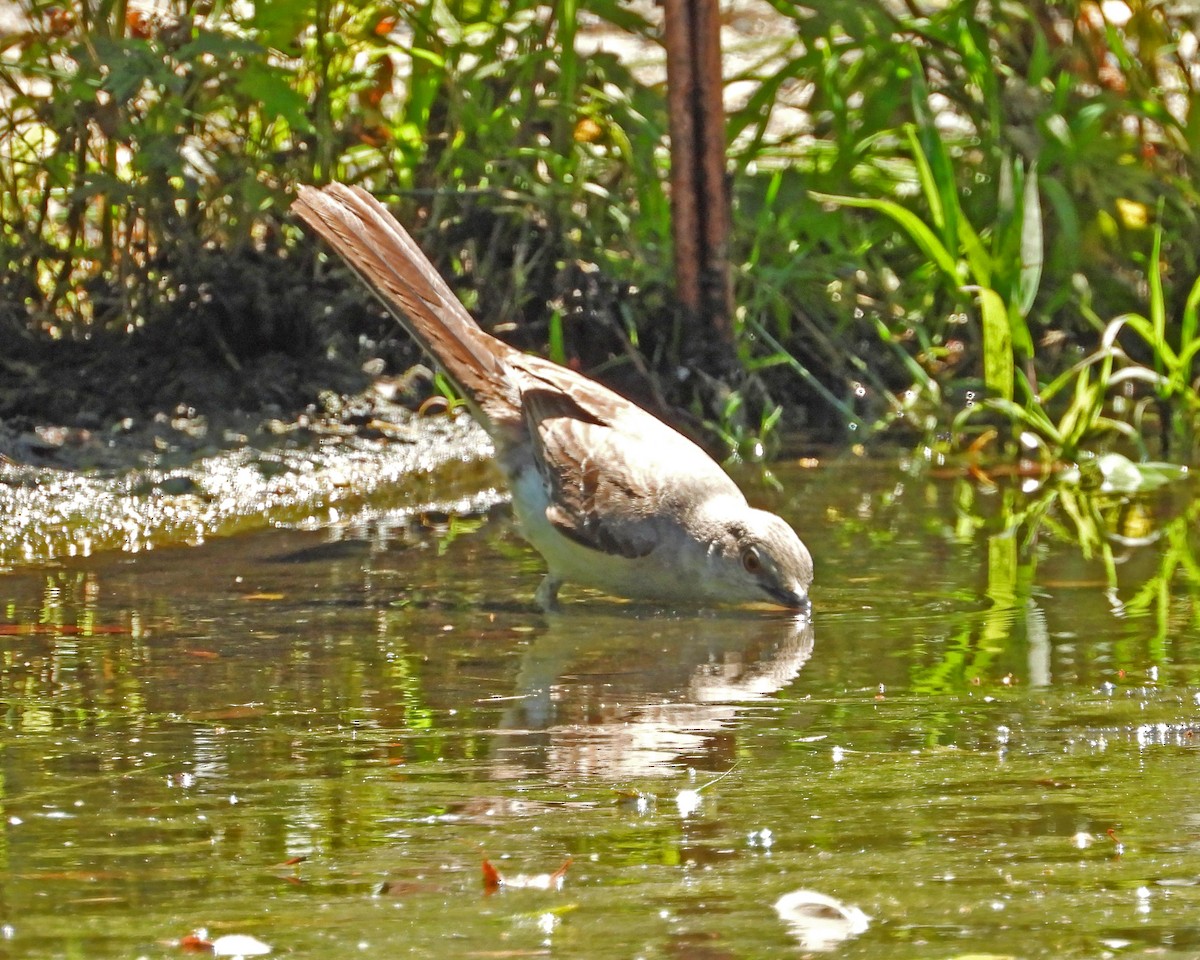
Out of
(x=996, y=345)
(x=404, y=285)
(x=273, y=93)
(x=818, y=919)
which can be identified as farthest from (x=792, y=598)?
(x=273, y=93)

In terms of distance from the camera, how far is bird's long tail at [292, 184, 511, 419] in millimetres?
5480

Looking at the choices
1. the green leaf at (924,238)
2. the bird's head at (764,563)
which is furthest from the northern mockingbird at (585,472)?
the green leaf at (924,238)

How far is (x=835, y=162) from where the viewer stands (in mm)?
7469

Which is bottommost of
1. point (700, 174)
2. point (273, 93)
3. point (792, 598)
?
point (792, 598)

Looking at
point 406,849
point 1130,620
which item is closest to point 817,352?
point 1130,620

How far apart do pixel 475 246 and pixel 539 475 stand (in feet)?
8.25

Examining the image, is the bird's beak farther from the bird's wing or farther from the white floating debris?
the white floating debris

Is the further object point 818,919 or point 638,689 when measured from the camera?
point 638,689

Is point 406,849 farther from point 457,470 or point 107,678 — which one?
point 457,470

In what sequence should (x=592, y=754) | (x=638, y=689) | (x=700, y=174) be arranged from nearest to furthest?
(x=592, y=754) → (x=638, y=689) → (x=700, y=174)

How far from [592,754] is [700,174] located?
4.05m

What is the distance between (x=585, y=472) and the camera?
5.02 m

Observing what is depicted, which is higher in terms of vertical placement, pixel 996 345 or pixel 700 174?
pixel 700 174

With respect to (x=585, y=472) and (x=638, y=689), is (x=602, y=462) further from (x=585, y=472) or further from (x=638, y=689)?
(x=638, y=689)
